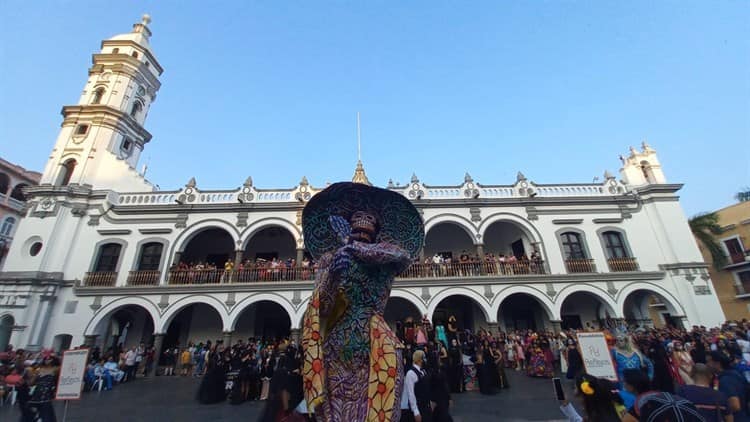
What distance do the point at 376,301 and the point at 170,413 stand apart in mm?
6757

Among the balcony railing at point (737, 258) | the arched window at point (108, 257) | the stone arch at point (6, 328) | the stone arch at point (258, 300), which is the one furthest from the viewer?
the balcony railing at point (737, 258)

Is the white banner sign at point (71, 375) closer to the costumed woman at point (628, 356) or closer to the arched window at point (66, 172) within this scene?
the costumed woman at point (628, 356)

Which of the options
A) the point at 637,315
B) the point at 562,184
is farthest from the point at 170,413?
the point at 637,315

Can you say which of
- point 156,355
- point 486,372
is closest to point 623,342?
point 486,372

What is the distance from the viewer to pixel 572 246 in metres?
14.7

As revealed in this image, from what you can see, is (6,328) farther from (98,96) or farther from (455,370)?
(455,370)

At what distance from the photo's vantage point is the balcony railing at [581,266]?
45.8 feet

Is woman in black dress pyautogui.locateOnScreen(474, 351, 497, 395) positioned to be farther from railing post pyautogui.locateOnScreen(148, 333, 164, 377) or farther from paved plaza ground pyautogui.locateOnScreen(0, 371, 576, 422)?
railing post pyautogui.locateOnScreen(148, 333, 164, 377)

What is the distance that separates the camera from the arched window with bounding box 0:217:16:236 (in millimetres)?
24417

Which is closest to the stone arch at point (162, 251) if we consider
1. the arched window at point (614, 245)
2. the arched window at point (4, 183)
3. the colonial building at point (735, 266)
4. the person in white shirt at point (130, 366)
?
the person in white shirt at point (130, 366)

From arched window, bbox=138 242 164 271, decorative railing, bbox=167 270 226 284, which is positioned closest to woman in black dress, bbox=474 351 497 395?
decorative railing, bbox=167 270 226 284

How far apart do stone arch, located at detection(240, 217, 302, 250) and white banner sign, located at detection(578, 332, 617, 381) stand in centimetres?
1121

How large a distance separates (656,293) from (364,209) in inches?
617

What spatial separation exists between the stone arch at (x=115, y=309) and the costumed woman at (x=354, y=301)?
12376mm
